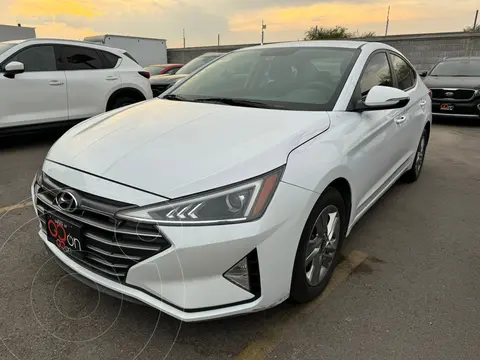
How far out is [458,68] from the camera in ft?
31.4

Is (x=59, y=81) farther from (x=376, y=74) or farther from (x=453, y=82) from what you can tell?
(x=453, y=82)

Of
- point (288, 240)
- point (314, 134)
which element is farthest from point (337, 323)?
point (314, 134)

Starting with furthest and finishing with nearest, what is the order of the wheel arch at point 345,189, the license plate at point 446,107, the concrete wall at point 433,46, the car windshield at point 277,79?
the concrete wall at point 433,46 → the license plate at point 446,107 → the car windshield at point 277,79 → the wheel arch at point 345,189

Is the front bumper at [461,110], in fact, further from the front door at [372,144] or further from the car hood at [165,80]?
the front door at [372,144]

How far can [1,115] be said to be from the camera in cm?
561

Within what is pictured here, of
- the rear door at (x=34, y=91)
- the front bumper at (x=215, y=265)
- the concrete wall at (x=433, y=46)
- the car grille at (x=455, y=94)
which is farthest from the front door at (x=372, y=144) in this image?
the concrete wall at (x=433, y=46)

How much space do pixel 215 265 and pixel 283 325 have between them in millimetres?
720

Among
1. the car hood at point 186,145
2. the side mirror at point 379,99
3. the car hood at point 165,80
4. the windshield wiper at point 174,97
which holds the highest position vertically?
the side mirror at point 379,99

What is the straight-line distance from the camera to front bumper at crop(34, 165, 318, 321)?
5.67 feet

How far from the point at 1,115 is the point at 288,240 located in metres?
5.35

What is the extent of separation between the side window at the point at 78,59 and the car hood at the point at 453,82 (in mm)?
7135

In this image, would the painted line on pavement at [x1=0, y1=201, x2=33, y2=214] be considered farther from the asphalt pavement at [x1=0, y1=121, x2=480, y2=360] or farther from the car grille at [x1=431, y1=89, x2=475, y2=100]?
the car grille at [x1=431, y1=89, x2=475, y2=100]

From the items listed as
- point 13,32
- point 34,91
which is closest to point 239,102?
point 34,91

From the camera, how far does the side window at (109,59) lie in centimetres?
678
